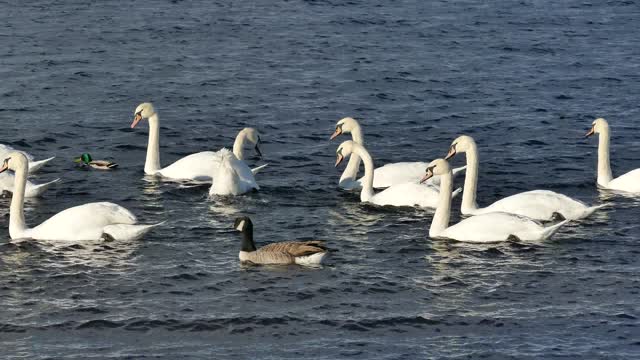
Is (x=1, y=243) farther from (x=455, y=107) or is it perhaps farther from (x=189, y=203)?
(x=455, y=107)

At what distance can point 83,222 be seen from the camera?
21953 mm

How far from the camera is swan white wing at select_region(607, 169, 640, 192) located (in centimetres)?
2481

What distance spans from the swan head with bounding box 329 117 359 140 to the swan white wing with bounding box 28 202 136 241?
19.6ft

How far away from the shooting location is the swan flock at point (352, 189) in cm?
2178

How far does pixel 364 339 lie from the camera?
18.0 m

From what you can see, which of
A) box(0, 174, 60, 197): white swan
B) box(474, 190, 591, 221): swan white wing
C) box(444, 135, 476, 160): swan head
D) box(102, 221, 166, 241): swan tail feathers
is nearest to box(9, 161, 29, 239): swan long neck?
box(102, 221, 166, 241): swan tail feathers

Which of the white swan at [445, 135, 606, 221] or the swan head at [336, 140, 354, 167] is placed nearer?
the white swan at [445, 135, 606, 221]

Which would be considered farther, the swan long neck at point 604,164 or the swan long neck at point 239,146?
the swan long neck at point 239,146

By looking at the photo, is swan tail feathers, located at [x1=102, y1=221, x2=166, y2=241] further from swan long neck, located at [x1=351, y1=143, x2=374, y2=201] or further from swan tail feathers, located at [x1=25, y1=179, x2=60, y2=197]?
swan long neck, located at [x1=351, y1=143, x2=374, y2=201]

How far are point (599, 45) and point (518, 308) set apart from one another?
19684 millimetres

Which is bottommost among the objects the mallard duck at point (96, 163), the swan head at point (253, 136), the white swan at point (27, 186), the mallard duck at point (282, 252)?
the mallard duck at point (282, 252)

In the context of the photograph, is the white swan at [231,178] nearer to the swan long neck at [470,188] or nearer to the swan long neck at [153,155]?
the swan long neck at [153,155]

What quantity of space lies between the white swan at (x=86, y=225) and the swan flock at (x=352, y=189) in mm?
15

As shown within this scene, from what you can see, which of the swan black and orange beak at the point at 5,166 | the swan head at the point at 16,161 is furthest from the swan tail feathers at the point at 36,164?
the swan head at the point at 16,161
